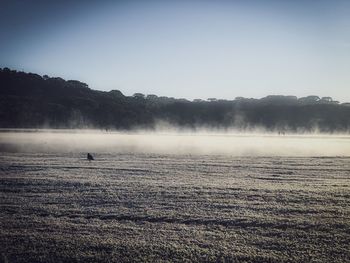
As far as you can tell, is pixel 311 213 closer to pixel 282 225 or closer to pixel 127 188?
pixel 282 225

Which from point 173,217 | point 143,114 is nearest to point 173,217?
point 173,217

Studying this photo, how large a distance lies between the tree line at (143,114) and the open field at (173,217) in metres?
Answer: 56.8

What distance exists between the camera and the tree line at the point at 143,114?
2731 inches

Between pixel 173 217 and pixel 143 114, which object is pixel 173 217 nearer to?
pixel 173 217

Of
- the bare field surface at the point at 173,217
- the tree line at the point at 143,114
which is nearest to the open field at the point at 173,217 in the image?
the bare field surface at the point at 173,217

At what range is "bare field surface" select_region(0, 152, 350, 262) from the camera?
247 inches

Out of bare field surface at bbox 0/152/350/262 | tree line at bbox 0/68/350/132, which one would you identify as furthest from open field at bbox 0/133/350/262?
tree line at bbox 0/68/350/132

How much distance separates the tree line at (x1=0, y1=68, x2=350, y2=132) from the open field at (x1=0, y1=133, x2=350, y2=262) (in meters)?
56.8

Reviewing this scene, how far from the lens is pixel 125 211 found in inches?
344

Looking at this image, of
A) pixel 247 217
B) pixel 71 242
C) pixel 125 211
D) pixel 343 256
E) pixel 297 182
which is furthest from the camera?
pixel 297 182

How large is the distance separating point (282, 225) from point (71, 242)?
477 centimetres

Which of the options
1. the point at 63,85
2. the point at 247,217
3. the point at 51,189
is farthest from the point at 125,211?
the point at 63,85

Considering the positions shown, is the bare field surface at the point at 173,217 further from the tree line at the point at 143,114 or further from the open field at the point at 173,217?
the tree line at the point at 143,114

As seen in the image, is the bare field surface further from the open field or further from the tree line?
the tree line
